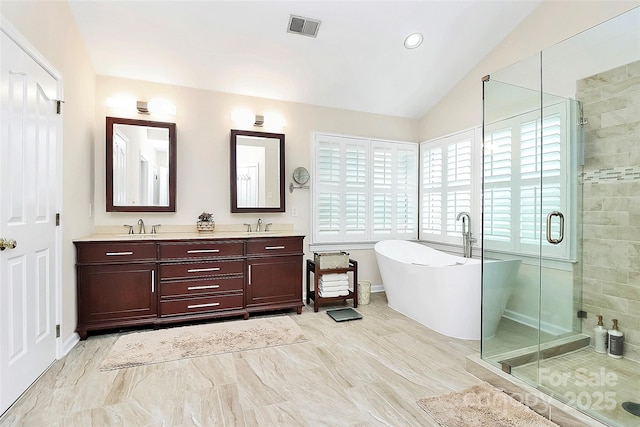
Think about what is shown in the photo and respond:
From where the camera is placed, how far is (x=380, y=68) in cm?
369

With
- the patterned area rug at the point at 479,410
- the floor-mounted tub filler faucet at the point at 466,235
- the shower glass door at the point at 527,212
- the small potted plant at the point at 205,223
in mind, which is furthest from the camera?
the floor-mounted tub filler faucet at the point at 466,235

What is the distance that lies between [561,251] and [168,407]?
3075 mm

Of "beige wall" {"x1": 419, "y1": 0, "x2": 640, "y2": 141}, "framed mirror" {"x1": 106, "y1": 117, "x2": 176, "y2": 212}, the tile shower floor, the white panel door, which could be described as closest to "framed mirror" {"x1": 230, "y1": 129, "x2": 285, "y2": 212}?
"framed mirror" {"x1": 106, "y1": 117, "x2": 176, "y2": 212}

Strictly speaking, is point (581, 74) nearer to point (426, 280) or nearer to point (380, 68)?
point (380, 68)

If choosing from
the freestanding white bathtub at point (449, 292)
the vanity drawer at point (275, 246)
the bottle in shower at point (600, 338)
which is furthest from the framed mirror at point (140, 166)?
the bottle in shower at point (600, 338)

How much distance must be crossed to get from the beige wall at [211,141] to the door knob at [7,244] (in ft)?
4.96

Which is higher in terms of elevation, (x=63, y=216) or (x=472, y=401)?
(x=63, y=216)

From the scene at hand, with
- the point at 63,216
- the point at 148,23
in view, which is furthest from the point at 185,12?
the point at 63,216

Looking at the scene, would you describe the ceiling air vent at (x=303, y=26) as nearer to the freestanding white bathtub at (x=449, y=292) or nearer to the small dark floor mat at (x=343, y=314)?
the freestanding white bathtub at (x=449, y=292)

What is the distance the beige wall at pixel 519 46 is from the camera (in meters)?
2.71

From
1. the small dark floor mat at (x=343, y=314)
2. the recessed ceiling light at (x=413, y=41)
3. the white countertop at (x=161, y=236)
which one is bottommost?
the small dark floor mat at (x=343, y=314)

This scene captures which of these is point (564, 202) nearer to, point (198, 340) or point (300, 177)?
point (300, 177)

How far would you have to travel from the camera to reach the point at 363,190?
4312 millimetres

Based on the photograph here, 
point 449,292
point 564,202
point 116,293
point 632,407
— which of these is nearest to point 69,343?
point 116,293
